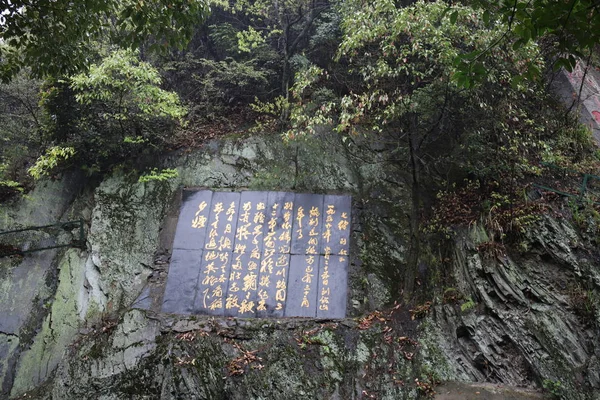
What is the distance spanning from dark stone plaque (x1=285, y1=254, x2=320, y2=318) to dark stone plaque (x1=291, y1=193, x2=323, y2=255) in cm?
15

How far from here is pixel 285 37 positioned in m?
9.61

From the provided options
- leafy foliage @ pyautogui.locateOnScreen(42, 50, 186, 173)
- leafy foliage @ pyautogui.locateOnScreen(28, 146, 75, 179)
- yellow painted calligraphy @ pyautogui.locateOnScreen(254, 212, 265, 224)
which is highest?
leafy foliage @ pyautogui.locateOnScreen(42, 50, 186, 173)

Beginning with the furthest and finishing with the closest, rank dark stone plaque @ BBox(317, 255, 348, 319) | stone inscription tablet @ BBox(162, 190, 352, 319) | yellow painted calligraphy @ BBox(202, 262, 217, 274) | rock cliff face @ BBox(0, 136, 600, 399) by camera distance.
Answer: yellow painted calligraphy @ BBox(202, 262, 217, 274) < stone inscription tablet @ BBox(162, 190, 352, 319) < dark stone plaque @ BBox(317, 255, 348, 319) < rock cliff face @ BBox(0, 136, 600, 399)

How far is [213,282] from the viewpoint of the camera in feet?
23.2

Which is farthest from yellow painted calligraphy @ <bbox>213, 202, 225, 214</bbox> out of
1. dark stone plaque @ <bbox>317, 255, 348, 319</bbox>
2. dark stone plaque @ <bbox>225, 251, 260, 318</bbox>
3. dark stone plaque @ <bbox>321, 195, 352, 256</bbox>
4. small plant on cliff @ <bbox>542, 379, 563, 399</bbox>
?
small plant on cliff @ <bbox>542, 379, 563, 399</bbox>

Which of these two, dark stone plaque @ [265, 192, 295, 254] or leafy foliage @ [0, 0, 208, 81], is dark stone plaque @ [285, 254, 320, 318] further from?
leafy foliage @ [0, 0, 208, 81]

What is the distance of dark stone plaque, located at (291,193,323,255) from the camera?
7.21m

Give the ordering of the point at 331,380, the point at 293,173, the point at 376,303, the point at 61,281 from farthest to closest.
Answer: the point at 293,173 → the point at 61,281 → the point at 376,303 → the point at 331,380

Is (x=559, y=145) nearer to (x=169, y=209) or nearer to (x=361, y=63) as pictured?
(x=361, y=63)

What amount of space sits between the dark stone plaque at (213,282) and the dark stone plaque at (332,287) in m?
1.44

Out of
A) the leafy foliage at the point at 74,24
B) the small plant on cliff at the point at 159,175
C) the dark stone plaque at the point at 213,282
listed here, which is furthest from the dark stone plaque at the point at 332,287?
the leafy foliage at the point at 74,24

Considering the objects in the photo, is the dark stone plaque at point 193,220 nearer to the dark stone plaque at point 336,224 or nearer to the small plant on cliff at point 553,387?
the dark stone plaque at point 336,224

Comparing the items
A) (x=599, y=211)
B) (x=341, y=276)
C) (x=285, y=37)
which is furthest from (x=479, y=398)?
(x=285, y=37)

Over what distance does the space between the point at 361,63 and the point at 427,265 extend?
3.45 meters
